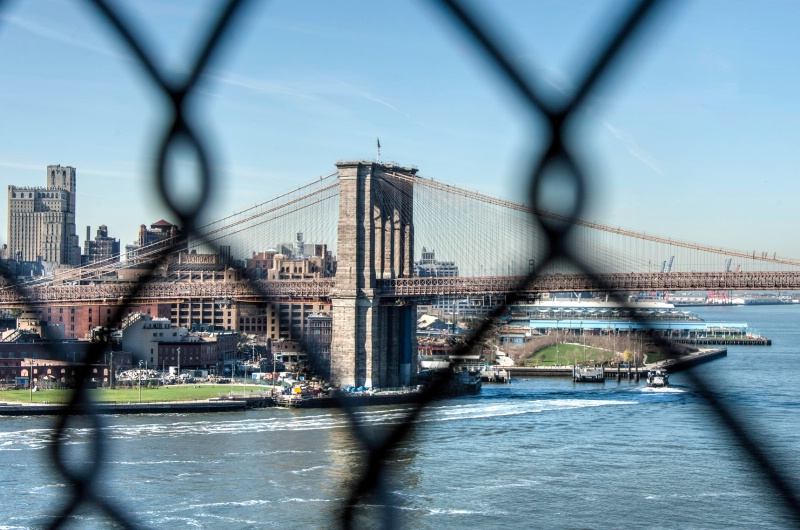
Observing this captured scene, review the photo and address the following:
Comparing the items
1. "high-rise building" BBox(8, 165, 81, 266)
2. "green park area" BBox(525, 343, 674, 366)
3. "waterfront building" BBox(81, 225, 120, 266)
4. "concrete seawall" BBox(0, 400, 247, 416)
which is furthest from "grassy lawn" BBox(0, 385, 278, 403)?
"high-rise building" BBox(8, 165, 81, 266)

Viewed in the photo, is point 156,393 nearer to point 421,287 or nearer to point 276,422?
point 276,422

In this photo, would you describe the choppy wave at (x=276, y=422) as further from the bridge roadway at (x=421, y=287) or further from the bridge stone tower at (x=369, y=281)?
the bridge roadway at (x=421, y=287)

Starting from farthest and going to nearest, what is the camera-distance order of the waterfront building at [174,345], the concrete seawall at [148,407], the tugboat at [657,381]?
the waterfront building at [174,345] → the tugboat at [657,381] → the concrete seawall at [148,407]

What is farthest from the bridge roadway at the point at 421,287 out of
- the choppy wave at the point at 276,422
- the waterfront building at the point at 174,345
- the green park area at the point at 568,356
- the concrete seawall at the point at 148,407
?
the green park area at the point at 568,356

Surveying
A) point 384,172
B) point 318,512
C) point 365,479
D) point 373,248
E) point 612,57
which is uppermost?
point 384,172

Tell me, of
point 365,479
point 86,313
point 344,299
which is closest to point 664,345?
point 365,479

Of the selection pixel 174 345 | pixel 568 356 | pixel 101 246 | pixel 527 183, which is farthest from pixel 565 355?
pixel 527 183

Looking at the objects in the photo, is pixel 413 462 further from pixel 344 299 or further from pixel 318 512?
pixel 344 299
